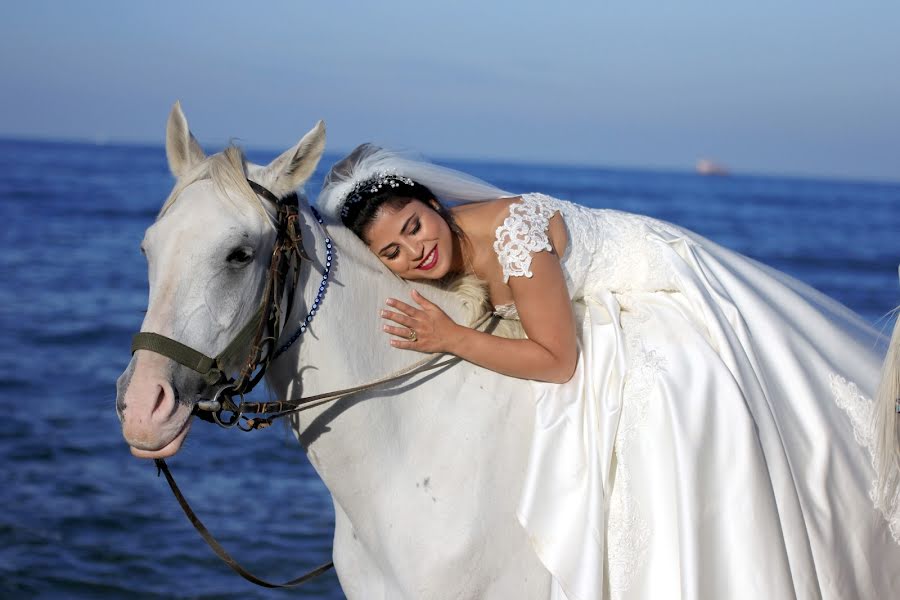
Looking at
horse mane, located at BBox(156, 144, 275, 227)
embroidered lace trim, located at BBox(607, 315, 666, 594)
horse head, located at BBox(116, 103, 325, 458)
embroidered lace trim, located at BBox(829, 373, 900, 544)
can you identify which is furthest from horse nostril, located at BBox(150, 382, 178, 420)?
embroidered lace trim, located at BBox(829, 373, 900, 544)

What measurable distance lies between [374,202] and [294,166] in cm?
33

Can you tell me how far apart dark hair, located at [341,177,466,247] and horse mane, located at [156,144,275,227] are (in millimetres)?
393

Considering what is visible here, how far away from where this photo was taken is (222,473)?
685 cm

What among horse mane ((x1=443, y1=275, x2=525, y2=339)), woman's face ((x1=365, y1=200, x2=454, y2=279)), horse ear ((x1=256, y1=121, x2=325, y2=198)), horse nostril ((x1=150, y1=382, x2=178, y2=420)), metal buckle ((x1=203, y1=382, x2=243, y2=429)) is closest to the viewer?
horse nostril ((x1=150, y1=382, x2=178, y2=420))

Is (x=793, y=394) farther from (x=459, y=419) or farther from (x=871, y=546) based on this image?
(x=459, y=419)

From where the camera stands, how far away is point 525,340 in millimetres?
2611

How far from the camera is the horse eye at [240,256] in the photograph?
2.29 meters

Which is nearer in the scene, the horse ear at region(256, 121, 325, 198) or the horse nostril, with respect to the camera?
the horse nostril

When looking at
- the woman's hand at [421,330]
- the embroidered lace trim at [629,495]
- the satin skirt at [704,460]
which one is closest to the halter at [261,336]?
the woman's hand at [421,330]

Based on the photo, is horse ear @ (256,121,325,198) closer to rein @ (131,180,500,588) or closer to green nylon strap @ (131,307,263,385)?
rein @ (131,180,500,588)

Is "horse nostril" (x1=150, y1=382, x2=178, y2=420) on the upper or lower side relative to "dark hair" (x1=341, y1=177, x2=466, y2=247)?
lower

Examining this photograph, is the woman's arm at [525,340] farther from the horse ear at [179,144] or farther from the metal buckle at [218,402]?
the horse ear at [179,144]

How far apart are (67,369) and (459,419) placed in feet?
26.3

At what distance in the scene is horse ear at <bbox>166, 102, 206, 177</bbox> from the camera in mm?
2561
